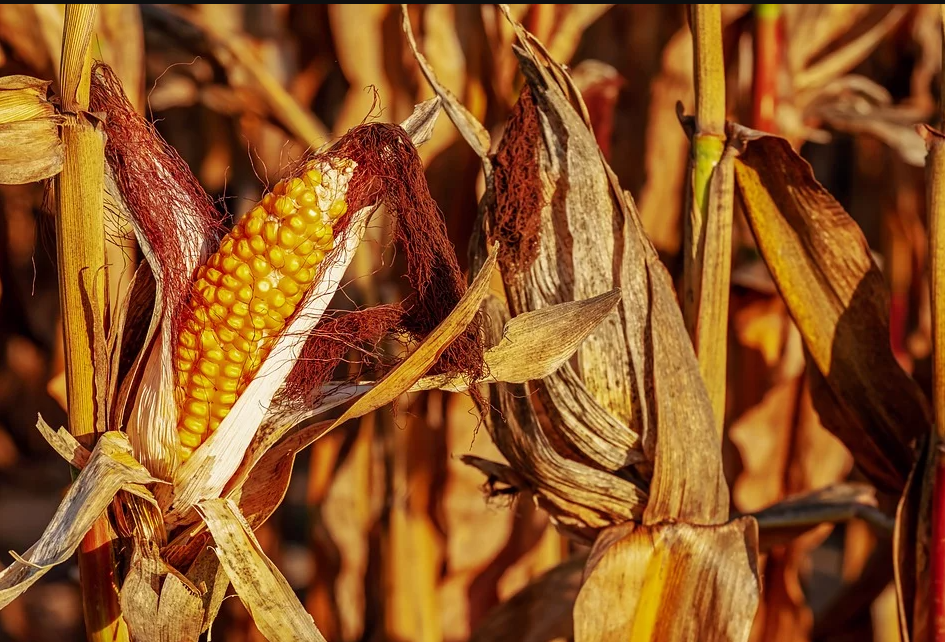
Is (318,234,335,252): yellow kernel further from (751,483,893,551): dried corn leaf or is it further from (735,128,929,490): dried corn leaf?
(751,483,893,551): dried corn leaf

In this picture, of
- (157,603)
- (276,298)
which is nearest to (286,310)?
(276,298)

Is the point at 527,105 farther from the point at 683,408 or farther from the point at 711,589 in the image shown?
the point at 711,589

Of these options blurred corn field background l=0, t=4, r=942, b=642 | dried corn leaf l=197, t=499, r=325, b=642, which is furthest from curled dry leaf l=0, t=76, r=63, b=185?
blurred corn field background l=0, t=4, r=942, b=642

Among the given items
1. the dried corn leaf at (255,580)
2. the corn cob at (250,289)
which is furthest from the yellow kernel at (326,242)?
the dried corn leaf at (255,580)

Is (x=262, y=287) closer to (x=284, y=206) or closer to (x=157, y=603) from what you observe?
(x=284, y=206)

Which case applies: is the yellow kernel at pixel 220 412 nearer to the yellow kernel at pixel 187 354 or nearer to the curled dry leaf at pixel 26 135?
the yellow kernel at pixel 187 354

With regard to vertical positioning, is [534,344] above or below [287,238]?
below
